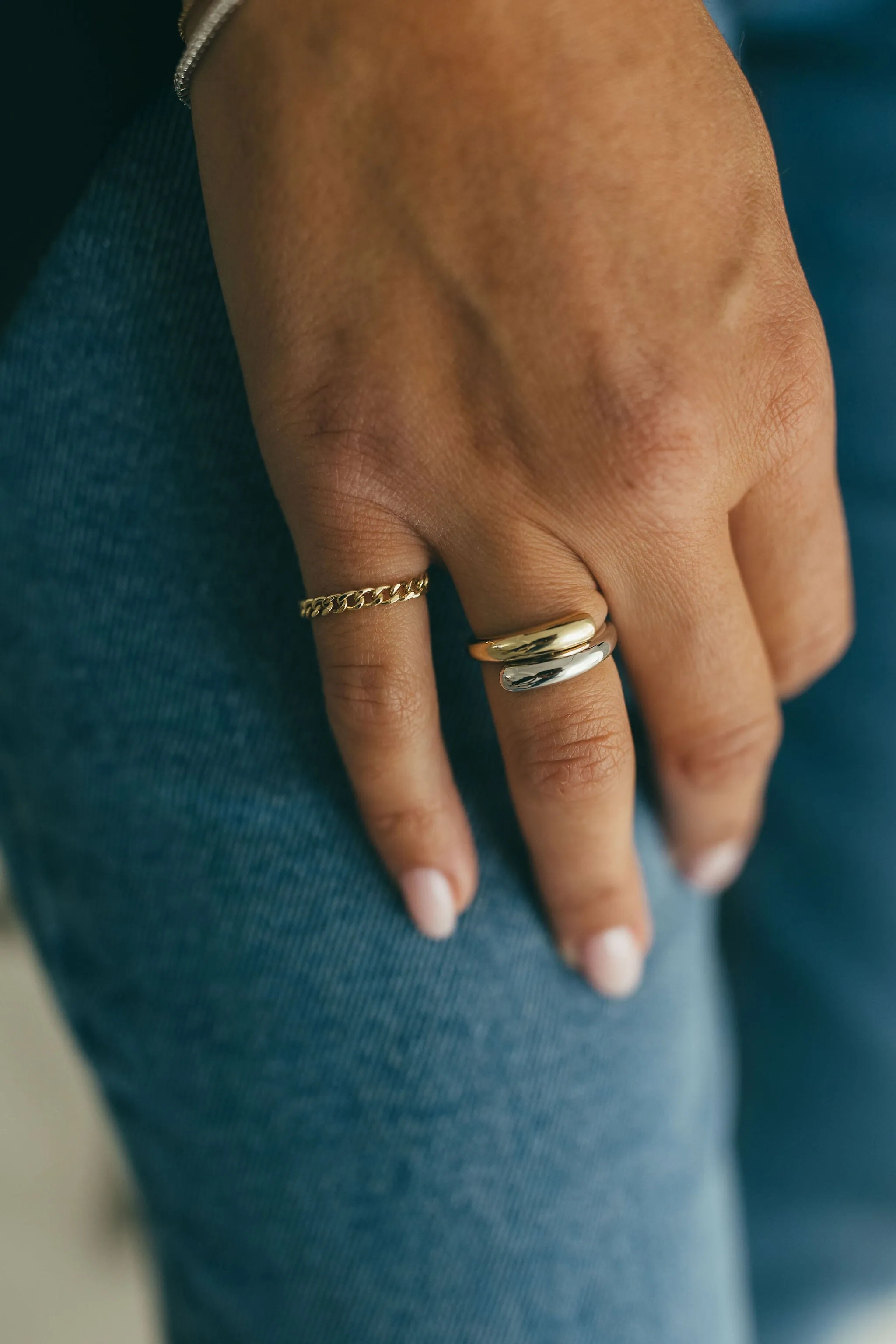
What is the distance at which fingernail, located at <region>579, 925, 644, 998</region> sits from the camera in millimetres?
618

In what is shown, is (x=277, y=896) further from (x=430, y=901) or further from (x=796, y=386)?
(x=796, y=386)

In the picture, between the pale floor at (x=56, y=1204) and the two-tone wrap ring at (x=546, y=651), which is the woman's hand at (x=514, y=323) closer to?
the two-tone wrap ring at (x=546, y=651)

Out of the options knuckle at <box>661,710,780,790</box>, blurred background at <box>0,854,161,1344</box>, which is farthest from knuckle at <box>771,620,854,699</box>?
blurred background at <box>0,854,161,1344</box>

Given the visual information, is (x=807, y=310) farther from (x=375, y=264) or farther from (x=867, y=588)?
(x=867, y=588)

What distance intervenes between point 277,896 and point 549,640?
0.23 m

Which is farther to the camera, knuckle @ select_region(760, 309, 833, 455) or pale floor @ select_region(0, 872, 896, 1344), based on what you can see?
pale floor @ select_region(0, 872, 896, 1344)

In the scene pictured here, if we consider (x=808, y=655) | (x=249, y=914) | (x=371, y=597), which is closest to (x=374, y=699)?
(x=371, y=597)

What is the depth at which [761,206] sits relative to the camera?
48cm

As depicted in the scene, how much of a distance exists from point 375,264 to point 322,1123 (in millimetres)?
485

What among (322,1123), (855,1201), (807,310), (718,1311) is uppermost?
(807,310)

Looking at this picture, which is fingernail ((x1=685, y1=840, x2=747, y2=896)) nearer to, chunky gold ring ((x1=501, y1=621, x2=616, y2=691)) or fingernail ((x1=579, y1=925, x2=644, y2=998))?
fingernail ((x1=579, y1=925, x2=644, y2=998))

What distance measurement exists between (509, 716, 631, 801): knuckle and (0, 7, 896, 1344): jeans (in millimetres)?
66

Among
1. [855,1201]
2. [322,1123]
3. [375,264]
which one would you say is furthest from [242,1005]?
[855,1201]

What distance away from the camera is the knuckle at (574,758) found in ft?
1.77
